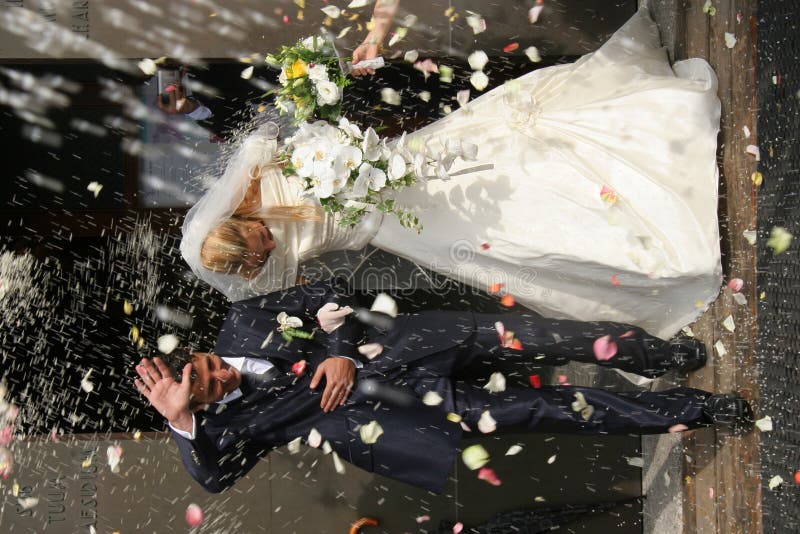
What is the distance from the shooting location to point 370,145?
2621 mm

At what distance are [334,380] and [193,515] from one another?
1.45 meters

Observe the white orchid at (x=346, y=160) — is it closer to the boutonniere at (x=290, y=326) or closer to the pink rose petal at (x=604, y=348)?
the boutonniere at (x=290, y=326)

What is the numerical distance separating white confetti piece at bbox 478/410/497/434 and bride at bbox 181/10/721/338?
2.07 feet

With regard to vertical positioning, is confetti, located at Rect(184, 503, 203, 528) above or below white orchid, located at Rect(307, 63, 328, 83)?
below

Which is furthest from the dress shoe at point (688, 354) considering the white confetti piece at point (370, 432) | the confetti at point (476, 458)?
the white confetti piece at point (370, 432)

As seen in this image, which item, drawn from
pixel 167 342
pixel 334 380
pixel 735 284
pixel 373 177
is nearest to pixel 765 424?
pixel 735 284

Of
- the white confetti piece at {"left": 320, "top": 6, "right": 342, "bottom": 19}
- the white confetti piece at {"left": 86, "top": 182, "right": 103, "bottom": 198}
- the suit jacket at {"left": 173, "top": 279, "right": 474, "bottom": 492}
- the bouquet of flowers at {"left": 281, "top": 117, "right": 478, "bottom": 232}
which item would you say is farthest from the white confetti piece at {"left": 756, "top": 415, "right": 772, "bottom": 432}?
the white confetti piece at {"left": 86, "top": 182, "right": 103, "bottom": 198}

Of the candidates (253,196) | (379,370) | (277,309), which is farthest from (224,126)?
(379,370)

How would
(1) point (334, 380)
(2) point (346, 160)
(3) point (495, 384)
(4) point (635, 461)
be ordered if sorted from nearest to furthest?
(2) point (346, 160) → (1) point (334, 380) → (3) point (495, 384) → (4) point (635, 461)

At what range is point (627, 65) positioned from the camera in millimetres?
3070

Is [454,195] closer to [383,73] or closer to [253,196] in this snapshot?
[253,196]

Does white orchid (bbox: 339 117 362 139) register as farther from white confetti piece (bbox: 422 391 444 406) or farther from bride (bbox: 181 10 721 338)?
white confetti piece (bbox: 422 391 444 406)

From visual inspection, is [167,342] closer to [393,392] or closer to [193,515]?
[193,515]

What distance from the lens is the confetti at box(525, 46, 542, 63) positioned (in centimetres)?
387
